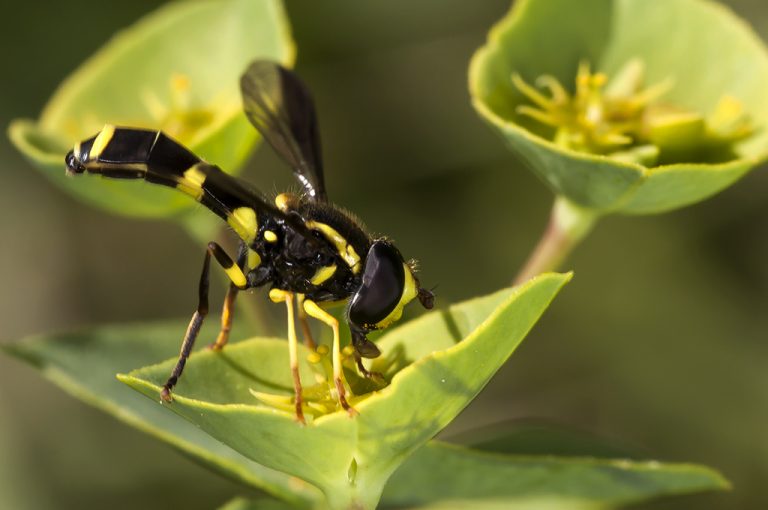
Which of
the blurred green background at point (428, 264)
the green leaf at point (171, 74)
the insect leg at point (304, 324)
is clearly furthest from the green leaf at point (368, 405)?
Answer: the blurred green background at point (428, 264)

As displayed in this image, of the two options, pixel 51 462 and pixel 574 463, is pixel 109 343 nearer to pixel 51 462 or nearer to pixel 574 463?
pixel 574 463

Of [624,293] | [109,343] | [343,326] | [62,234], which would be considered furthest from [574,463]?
[62,234]

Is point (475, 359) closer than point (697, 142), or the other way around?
point (475, 359)

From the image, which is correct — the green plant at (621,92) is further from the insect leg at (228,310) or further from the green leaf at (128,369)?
the green leaf at (128,369)

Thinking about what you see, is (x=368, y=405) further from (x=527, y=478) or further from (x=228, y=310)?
(x=527, y=478)

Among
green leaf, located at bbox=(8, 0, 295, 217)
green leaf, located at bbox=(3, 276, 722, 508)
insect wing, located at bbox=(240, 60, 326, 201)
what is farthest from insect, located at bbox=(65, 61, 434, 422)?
green leaf, located at bbox=(8, 0, 295, 217)

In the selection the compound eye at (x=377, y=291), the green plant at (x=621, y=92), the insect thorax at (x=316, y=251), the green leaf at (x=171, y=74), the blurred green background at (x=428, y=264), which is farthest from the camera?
the blurred green background at (x=428, y=264)
